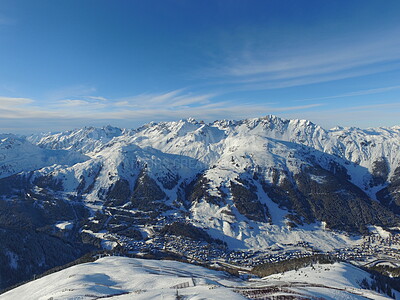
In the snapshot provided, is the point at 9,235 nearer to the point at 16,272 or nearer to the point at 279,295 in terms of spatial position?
the point at 16,272

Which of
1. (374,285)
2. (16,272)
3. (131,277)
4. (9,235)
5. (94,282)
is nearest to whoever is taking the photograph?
(94,282)

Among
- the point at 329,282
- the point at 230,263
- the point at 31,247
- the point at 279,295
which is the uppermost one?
the point at 279,295

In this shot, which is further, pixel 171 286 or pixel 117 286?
pixel 117 286

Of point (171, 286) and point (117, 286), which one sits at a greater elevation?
point (171, 286)

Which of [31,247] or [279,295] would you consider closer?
[279,295]

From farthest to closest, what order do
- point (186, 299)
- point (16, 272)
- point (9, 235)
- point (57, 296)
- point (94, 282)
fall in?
point (9, 235), point (16, 272), point (94, 282), point (57, 296), point (186, 299)

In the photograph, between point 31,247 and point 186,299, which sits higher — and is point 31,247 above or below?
below

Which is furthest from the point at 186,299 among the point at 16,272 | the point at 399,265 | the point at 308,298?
the point at 399,265

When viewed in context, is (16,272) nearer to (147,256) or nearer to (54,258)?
(54,258)
